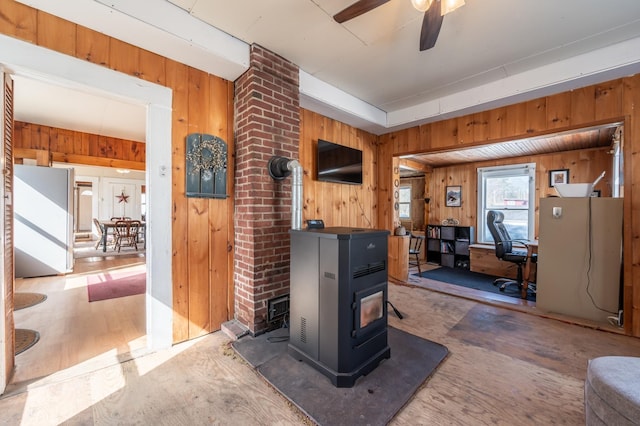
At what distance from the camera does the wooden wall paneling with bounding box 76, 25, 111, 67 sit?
175cm

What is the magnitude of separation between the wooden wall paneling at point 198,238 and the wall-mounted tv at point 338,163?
4.63ft

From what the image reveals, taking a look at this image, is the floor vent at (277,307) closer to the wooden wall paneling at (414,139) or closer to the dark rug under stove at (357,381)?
the dark rug under stove at (357,381)

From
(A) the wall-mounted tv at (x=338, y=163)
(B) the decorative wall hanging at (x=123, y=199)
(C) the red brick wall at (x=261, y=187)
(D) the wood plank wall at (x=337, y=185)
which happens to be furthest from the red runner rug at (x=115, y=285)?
(B) the decorative wall hanging at (x=123, y=199)

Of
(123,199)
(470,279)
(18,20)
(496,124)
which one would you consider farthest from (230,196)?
(123,199)

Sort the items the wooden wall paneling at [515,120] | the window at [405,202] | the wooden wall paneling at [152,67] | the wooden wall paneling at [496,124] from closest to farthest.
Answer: the wooden wall paneling at [152,67], the wooden wall paneling at [515,120], the wooden wall paneling at [496,124], the window at [405,202]

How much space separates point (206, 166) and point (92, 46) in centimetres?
107

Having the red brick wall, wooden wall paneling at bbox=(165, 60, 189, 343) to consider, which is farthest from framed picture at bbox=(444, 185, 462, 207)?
wooden wall paneling at bbox=(165, 60, 189, 343)

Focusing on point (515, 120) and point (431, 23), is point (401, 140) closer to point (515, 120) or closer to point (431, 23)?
point (515, 120)

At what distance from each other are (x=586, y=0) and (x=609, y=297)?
8.78 feet

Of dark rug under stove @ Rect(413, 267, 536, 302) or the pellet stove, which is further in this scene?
dark rug under stove @ Rect(413, 267, 536, 302)

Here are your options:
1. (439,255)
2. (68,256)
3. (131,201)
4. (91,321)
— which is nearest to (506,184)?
(439,255)

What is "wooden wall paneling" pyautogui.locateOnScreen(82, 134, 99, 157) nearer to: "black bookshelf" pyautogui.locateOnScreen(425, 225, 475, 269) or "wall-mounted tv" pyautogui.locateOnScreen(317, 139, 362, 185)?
"wall-mounted tv" pyautogui.locateOnScreen(317, 139, 362, 185)

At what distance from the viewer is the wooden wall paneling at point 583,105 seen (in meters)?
2.54

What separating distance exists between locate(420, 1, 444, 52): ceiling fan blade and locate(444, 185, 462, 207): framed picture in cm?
492
